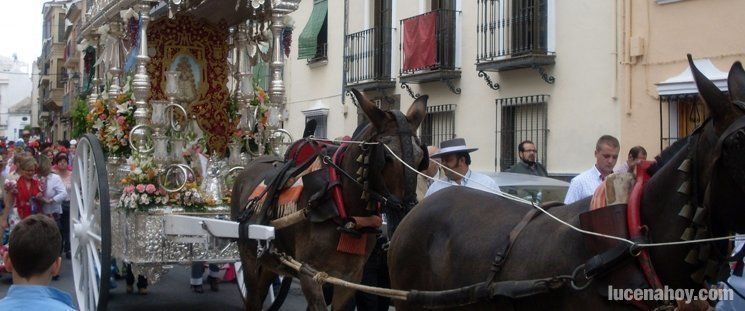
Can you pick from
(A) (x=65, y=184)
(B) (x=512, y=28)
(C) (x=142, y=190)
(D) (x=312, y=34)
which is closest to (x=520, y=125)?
(B) (x=512, y=28)

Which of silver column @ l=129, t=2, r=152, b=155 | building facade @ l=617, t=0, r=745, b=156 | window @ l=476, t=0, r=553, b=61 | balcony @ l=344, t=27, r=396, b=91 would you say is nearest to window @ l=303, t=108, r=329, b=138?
balcony @ l=344, t=27, r=396, b=91

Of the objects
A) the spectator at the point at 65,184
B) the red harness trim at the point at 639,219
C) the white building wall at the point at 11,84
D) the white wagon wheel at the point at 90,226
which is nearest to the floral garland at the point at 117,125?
the white wagon wheel at the point at 90,226

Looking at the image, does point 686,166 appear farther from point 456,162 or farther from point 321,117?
point 321,117

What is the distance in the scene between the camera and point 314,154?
21.9ft

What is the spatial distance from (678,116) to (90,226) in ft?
25.4

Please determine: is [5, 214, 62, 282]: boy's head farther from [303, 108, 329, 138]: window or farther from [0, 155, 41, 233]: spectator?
[303, 108, 329, 138]: window

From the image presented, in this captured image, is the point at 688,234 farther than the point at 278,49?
No

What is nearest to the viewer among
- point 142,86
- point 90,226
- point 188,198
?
point 188,198

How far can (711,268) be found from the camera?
3.33m

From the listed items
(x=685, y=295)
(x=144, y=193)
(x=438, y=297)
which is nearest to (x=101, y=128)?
(x=144, y=193)

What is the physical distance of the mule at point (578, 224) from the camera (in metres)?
3.23

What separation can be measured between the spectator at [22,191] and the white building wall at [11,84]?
285ft

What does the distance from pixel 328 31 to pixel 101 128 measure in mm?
11750

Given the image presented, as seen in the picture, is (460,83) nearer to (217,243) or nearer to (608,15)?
(608,15)
